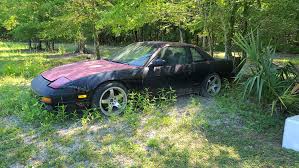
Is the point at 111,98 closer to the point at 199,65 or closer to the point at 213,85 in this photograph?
the point at 199,65

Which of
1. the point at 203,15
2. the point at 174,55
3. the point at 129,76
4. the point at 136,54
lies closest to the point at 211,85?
the point at 174,55

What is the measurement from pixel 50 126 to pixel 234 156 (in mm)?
2818

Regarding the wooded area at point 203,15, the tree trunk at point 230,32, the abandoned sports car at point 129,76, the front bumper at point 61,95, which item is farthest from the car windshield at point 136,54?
the tree trunk at point 230,32

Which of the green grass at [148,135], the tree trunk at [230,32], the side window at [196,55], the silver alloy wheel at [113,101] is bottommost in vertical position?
the green grass at [148,135]

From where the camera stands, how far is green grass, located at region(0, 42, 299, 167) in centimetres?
434

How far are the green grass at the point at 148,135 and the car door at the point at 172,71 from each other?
0.87ft

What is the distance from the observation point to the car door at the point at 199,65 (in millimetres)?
7137

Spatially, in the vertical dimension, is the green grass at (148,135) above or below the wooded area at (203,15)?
below

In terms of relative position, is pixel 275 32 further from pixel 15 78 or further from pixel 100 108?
pixel 15 78

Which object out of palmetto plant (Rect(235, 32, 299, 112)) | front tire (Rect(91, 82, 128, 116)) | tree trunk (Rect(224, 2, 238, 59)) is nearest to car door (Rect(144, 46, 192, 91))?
front tire (Rect(91, 82, 128, 116))

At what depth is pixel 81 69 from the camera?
19.9ft

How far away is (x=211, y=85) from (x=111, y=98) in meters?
2.70

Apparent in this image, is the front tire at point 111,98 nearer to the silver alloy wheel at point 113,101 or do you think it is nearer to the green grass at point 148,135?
the silver alloy wheel at point 113,101

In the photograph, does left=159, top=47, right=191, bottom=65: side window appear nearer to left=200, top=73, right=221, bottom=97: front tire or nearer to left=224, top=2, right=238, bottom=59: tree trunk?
left=200, top=73, right=221, bottom=97: front tire
